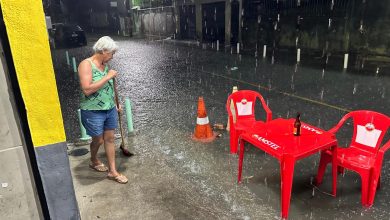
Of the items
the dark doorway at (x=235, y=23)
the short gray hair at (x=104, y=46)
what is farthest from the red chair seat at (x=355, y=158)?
the dark doorway at (x=235, y=23)

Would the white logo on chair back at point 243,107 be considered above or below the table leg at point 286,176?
above

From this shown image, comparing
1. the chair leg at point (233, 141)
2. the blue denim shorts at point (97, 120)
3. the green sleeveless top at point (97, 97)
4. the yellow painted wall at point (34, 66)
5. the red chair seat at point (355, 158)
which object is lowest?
the chair leg at point (233, 141)

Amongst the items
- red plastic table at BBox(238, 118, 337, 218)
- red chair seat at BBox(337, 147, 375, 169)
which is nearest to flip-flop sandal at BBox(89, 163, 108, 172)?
red plastic table at BBox(238, 118, 337, 218)

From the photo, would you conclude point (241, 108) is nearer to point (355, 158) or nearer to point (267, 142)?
point (267, 142)

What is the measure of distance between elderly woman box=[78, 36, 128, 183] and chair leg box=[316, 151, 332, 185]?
8.76 feet

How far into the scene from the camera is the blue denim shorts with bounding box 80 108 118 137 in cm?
388

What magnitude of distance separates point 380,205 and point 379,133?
0.87 meters

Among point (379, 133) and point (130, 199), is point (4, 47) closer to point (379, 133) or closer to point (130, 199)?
point (130, 199)

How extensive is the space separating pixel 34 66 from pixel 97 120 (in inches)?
69.0

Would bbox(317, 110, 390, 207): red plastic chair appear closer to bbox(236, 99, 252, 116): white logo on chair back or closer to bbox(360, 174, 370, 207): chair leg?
bbox(360, 174, 370, 207): chair leg

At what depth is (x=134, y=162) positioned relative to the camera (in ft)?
16.1

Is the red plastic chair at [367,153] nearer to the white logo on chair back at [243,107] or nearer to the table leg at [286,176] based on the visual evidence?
the table leg at [286,176]

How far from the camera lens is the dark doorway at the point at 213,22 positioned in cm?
2395

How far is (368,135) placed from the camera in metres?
3.77
